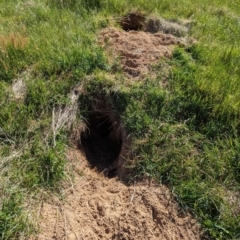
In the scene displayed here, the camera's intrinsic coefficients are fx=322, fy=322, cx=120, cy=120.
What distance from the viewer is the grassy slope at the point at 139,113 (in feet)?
8.86

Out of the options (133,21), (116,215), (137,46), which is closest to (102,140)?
(116,215)

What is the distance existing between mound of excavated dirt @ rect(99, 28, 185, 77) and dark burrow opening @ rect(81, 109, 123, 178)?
59 centimetres

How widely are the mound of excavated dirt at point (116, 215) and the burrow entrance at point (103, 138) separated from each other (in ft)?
1.30

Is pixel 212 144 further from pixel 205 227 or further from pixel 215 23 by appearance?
pixel 215 23

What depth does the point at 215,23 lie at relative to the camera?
15.0ft

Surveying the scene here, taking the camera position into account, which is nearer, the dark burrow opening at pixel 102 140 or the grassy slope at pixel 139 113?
the grassy slope at pixel 139 113

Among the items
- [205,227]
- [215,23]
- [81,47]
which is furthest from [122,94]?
[215,23]

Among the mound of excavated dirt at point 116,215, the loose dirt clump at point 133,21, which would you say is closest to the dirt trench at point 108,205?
the mound of excavated dirt at point 116,215

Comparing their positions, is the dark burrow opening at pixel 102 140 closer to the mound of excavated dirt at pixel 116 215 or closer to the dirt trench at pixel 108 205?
the dirt trench at pixel 108 205

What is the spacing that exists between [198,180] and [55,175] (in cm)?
125

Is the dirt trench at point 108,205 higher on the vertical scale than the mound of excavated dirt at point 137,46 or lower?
lower

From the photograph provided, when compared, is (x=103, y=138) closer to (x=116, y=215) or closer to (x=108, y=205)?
(x=108, y=205)

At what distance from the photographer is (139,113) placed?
3.20 m

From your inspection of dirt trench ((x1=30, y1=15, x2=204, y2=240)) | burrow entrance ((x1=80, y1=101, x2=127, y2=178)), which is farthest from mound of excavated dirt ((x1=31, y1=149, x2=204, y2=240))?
burrow entrance ((x1=80, y1=101, x2=127, y2=178))
